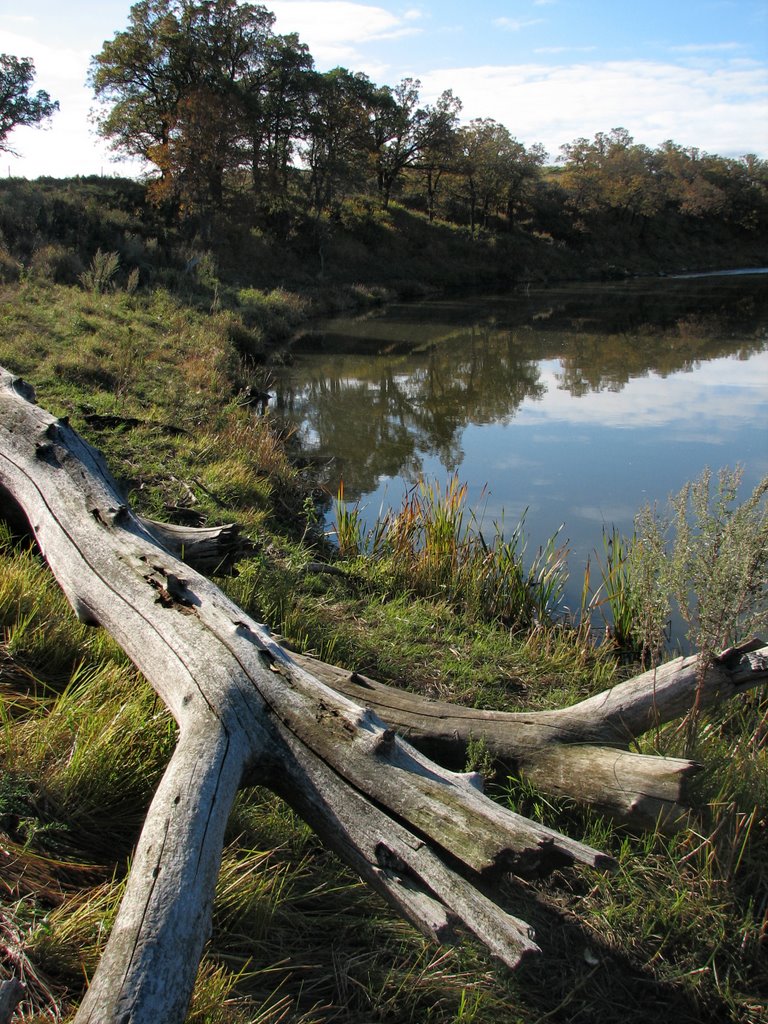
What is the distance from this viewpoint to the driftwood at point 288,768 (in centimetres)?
188

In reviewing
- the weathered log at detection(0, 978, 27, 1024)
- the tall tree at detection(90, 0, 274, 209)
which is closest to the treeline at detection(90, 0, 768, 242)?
the tall tree at detection(90, 0, 274, 209)

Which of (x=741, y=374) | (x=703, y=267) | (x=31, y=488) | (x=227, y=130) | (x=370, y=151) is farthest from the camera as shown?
(x=703, y=267)

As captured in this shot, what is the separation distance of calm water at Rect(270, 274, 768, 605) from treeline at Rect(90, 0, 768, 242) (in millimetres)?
11649

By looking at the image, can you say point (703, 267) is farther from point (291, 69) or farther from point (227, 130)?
point (227, 130)

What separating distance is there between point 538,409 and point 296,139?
32503 mm

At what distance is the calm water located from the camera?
10.2 meters

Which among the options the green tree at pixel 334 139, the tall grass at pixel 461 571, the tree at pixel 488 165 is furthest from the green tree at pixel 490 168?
the tall grass at pixel 461 571

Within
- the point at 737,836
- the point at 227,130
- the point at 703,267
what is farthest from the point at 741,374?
the point at 703,267

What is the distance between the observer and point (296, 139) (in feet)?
136

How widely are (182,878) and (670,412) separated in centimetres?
1482

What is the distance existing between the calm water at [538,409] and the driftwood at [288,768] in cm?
399

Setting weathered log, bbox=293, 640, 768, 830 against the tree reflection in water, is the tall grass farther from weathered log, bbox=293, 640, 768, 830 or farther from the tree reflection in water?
the tree reflection in water

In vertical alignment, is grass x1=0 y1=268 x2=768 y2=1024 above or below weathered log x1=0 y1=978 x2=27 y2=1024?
below

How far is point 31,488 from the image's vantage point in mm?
4270
